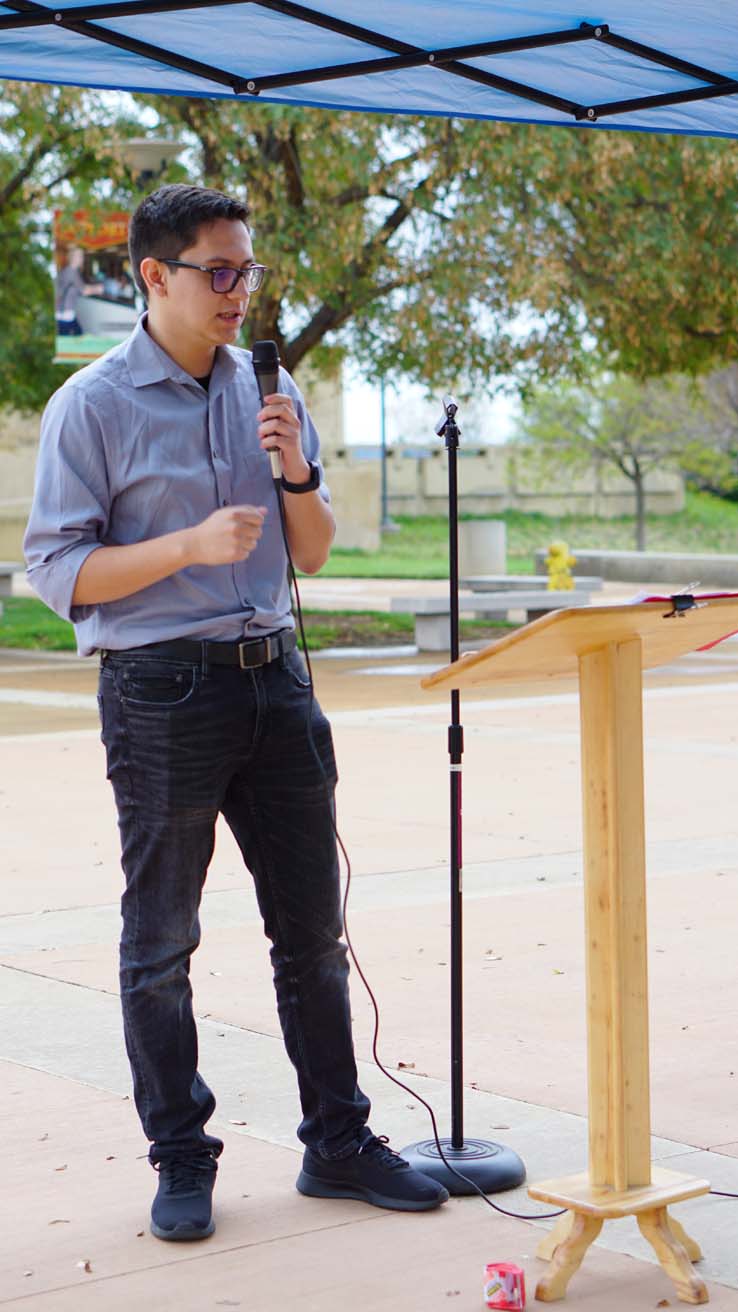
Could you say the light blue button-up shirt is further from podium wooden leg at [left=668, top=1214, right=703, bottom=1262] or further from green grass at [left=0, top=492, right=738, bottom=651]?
green grass at [left=0, top=492, right=738, bottom=651]

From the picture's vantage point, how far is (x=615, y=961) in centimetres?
388

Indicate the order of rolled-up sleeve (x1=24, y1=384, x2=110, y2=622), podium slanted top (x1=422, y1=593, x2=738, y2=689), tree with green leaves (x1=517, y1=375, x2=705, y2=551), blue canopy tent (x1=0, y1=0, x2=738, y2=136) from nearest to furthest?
podium slanted top (x1=422, y1=593, x2=738, y2=689) < rolled-up sleeve (x1=24, y1=384, x2=110, y2=622) < blue canopy tent (x1=0, y1=0, x2=738, y2=136) < tree with green leaves (x1=517, y1=375, x2=705, y2=551)

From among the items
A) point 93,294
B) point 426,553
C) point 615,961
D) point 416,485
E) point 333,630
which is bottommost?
point 426,553

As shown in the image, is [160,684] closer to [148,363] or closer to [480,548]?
[148,363]

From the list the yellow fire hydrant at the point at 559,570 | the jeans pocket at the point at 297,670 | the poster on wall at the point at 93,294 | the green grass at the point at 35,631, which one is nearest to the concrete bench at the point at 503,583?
the yellow fire hydrant at the point at 559,570

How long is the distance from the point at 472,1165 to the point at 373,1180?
0.24 meters


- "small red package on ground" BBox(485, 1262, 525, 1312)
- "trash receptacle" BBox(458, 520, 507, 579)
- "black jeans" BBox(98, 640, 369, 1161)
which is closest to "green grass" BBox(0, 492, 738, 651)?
"trash receptacle" BBox(458, 520, 507, 579)

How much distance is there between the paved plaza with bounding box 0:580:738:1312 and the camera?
398 cm

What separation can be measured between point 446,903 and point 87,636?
3.81m

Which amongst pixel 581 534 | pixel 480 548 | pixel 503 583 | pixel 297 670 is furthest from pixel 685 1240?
pixel 581 534

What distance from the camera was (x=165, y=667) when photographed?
4180 millimetres

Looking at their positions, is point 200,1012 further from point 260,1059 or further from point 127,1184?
point 127,1184

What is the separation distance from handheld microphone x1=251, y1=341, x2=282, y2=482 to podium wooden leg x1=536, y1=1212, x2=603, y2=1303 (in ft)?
5.36

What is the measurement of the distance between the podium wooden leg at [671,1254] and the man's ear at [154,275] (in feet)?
7.08
